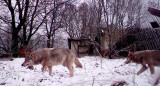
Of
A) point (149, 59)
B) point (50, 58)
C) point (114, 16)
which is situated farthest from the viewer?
point (114, 16)

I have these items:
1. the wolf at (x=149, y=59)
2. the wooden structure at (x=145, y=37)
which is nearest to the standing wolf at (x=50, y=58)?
the wolf at (x=149, y=59)

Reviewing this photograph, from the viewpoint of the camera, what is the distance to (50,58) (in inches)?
258


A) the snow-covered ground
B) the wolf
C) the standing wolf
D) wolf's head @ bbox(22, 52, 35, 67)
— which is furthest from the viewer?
wolf's head @ bbox(22, 52, 35, 67)

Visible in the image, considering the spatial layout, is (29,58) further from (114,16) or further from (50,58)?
(114,16)

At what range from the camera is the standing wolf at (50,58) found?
21.5 ft

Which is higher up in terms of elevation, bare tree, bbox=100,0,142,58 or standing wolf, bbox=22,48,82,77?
bare tree, bbox=100,0,142,58

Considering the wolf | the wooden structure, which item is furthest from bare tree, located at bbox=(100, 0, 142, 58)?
the wolf

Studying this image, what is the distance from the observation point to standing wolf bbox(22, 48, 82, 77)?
6.55m

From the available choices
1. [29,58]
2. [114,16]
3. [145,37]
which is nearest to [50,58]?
[29,58]

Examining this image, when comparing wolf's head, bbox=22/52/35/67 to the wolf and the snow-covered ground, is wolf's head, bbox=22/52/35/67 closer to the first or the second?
the snow-covered ground

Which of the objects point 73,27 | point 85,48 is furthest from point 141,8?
point 73,27

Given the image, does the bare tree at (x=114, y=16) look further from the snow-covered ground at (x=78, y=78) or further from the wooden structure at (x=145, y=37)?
the snow-covered ground at (x=78, y=78)

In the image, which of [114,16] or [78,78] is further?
[114,16]

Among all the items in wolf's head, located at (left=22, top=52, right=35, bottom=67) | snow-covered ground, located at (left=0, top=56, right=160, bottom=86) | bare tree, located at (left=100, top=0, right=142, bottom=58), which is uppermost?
bare tree, located at (left=100, top=0, right=142, bottom=58)
